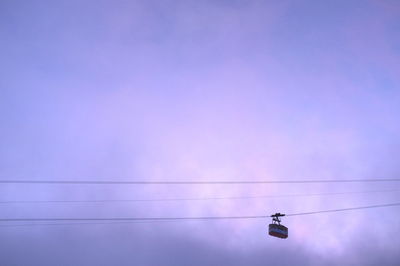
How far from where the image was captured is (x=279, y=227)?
2062 centimetres
